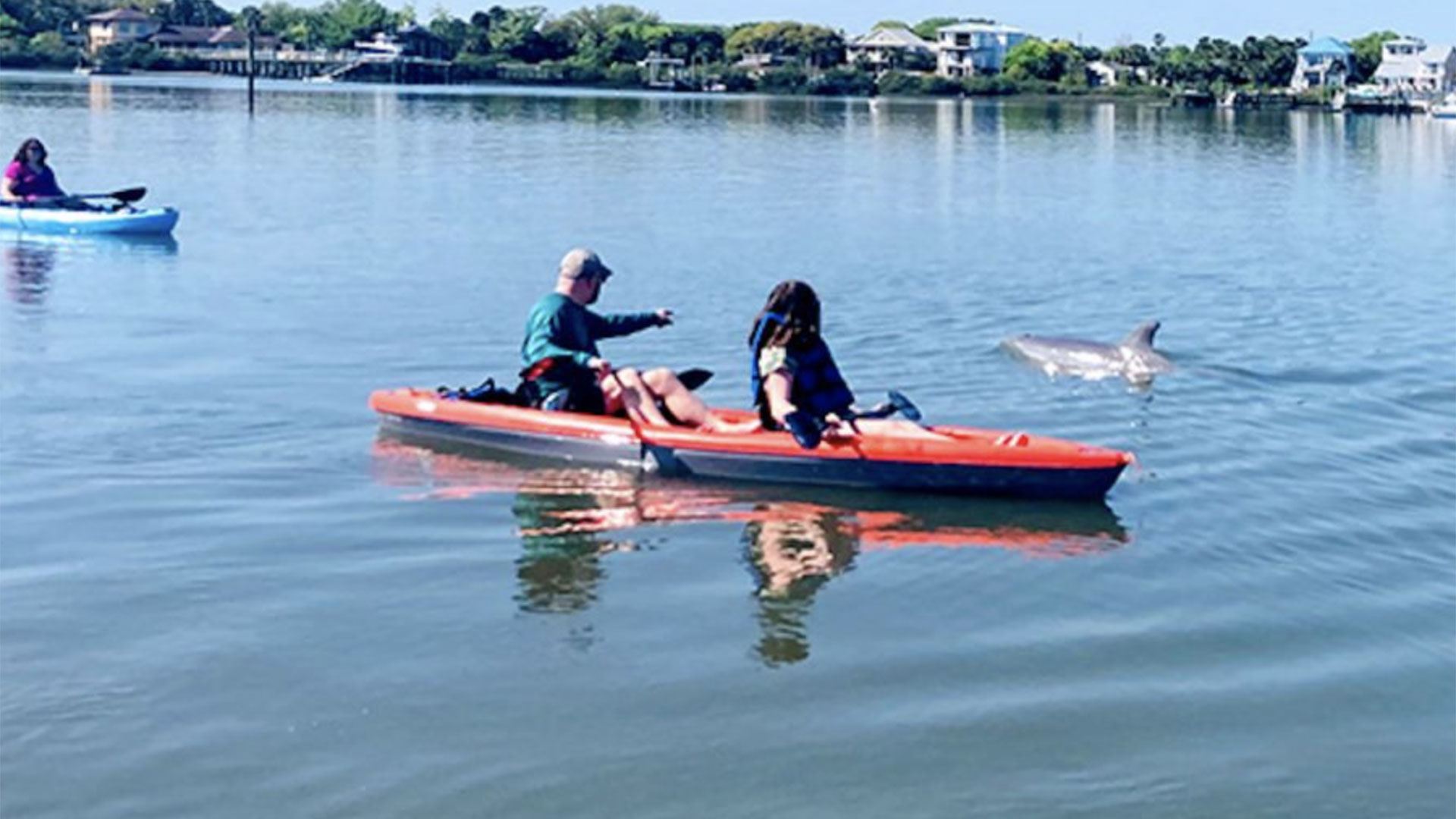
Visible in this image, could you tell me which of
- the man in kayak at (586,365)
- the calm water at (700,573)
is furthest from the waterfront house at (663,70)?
the man in kayak at (586,365)

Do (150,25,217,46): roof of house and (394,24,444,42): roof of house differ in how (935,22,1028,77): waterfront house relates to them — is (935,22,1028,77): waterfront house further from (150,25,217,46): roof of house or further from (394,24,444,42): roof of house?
(150,25,217,46): roof of house

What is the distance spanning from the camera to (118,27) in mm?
156000

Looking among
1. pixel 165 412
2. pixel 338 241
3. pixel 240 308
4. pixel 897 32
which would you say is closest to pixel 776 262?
pixel 338 241

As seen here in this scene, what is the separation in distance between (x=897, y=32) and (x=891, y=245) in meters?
146

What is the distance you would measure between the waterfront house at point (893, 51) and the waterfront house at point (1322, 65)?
1226 inches

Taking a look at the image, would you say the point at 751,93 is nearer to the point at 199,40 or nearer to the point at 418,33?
the point at 418,33

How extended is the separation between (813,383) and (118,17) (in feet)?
500

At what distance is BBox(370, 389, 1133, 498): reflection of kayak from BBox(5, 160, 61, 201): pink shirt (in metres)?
15.6

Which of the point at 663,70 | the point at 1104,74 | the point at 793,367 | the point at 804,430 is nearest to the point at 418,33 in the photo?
the point at 663,70

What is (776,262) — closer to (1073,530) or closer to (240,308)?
(240,308)

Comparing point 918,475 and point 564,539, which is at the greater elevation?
point 918,475

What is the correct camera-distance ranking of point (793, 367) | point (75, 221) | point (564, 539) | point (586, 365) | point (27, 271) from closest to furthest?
point (564, 539), point (793, 367), point (586, 365), point (27, 271), point (75, 221)

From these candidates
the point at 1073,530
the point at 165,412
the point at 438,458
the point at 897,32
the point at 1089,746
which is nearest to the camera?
the point at 1089,746

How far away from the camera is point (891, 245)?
29.7 metres
